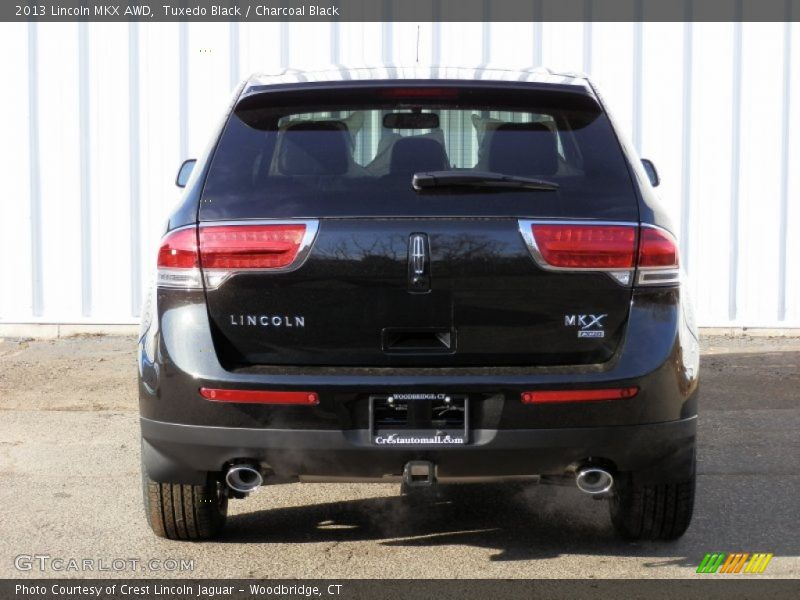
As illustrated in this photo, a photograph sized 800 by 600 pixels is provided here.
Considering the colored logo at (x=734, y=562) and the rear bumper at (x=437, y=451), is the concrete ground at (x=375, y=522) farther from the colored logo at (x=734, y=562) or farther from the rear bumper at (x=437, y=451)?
the rear bumper at (x=437, y=451)

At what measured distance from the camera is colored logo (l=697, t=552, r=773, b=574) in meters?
4.35

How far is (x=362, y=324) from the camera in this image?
12.9 ft

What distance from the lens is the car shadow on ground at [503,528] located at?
4590 millimetres

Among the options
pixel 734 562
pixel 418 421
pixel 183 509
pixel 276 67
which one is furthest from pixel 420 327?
pixel 276 67

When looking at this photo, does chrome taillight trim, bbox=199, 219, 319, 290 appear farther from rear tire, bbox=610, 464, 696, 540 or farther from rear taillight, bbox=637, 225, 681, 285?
rear tire, bbox=610, 464, 696, 540

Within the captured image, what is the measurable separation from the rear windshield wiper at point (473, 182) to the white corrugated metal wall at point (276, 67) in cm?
620

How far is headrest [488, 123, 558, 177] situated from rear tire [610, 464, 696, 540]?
115 centimetres

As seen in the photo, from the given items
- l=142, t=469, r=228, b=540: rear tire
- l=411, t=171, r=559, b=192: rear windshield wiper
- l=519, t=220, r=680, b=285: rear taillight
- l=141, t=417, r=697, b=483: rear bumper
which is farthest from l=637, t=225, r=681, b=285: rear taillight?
l=142, t=469, r=228, b=540: rear tire

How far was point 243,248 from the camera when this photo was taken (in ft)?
12.9

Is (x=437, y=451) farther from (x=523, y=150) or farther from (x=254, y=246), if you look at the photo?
(x=523, y=150)

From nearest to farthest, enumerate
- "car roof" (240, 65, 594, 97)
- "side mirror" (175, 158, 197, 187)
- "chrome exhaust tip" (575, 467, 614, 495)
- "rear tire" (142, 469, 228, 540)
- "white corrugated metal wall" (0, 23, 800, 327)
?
"chrome exhaust tip" (575, 467, 614, 495) → "car roof" (240, 65, 594, 97) → "rear tire" (142, 469, 228, 540) → "side mirror" (175, 158, 197, 187) → "white corrugated metal wall" (0, 23, 800, 327)
